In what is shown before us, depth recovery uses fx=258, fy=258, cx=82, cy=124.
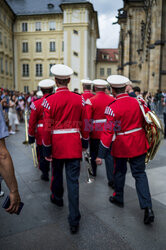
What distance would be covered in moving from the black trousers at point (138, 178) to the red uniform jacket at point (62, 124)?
813mm

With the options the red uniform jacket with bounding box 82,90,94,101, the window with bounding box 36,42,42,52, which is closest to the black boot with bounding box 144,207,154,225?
the red uniform jacket with bounding box 82,90,94,101

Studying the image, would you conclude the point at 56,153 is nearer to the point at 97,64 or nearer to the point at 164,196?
the point at 164,196

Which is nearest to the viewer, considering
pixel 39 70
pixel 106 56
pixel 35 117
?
pixel 35 117

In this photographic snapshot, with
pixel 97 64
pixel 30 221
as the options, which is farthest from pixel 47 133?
pixel 97 64

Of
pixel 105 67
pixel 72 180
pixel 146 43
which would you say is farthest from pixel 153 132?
pixel 105 67

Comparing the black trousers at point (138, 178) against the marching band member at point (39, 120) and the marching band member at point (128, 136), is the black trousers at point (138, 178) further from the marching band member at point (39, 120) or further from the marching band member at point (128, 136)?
the marching band member at point (39, 120)

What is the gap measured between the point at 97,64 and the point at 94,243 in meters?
69.2

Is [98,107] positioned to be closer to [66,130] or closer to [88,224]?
[66,130]

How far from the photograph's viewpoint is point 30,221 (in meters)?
3.66

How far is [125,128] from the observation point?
3799 millimetres

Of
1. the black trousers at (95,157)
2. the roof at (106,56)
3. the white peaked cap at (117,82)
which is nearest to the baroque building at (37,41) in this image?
the roof at (106,56)

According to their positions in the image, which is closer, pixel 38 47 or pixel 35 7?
pixel 38 47

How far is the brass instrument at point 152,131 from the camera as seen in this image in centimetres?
380

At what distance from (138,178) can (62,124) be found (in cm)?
136
